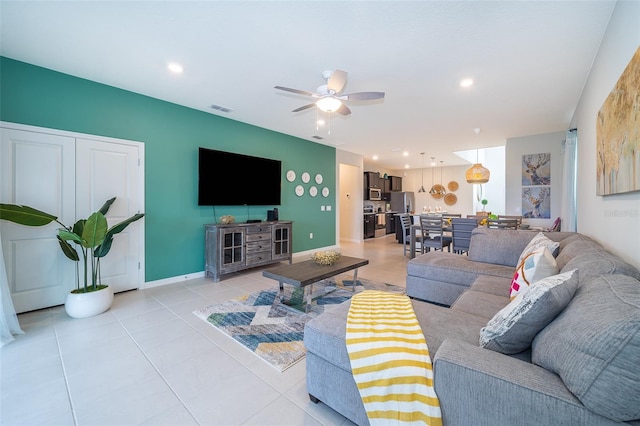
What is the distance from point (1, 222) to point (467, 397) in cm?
431

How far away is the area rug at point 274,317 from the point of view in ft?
6.95

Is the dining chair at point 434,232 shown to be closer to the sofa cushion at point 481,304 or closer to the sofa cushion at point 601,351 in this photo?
the sofa cushion at point 481,304

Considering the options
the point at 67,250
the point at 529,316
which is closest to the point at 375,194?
the point at 67,250

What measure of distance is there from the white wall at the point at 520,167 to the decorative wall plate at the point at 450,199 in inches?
193

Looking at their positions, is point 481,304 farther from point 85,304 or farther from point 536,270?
point 85,304

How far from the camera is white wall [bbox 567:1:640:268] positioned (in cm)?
158

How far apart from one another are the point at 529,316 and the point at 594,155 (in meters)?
2.54

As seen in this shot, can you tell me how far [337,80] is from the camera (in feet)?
8.32

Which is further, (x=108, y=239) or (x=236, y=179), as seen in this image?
(x=236, y=179)

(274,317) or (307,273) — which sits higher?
(307,273)

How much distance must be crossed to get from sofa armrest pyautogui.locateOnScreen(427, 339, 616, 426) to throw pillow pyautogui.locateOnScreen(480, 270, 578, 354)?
5.2 inches

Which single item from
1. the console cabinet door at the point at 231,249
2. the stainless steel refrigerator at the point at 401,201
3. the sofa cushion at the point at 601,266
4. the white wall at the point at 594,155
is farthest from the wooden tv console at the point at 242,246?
the stainless steel refrigerator at the point at 401,201

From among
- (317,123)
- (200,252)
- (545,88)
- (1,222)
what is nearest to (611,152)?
(545,88)

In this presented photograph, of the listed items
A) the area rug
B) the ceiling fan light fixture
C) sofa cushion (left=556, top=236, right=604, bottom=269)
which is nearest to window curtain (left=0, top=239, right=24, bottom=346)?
the area rug
